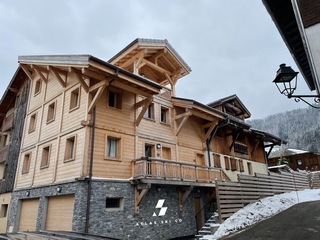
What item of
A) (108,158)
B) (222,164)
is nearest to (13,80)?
(108,158)

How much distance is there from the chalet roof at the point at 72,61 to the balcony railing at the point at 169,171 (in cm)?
391

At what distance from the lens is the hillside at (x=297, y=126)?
63487mm

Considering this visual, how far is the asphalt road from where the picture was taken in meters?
8.02

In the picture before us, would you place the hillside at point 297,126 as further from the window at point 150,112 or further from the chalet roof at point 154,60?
the window at point 150,112

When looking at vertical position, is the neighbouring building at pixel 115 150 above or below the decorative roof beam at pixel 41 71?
below

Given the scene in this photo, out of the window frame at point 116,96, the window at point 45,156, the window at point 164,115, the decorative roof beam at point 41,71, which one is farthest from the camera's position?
the window at point 164,115

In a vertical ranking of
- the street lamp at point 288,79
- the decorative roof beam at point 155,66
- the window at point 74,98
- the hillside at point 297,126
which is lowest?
the street lamp at point 288,79

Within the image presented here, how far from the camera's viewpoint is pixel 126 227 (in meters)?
10.7

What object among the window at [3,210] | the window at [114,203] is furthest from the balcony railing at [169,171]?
the window at [3,210]

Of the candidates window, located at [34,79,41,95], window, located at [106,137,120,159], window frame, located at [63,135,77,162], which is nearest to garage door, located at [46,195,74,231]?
window frame, located at [63,135,77,162]

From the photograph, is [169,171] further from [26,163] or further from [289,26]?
[26,163]

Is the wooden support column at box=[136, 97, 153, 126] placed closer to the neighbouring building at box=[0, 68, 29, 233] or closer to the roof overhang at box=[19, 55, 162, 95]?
the roof overhang at box=[19, 55, 162, 95]

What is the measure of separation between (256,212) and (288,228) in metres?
2.78

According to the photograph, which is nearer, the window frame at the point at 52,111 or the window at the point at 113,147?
the window at the point at 113,147
